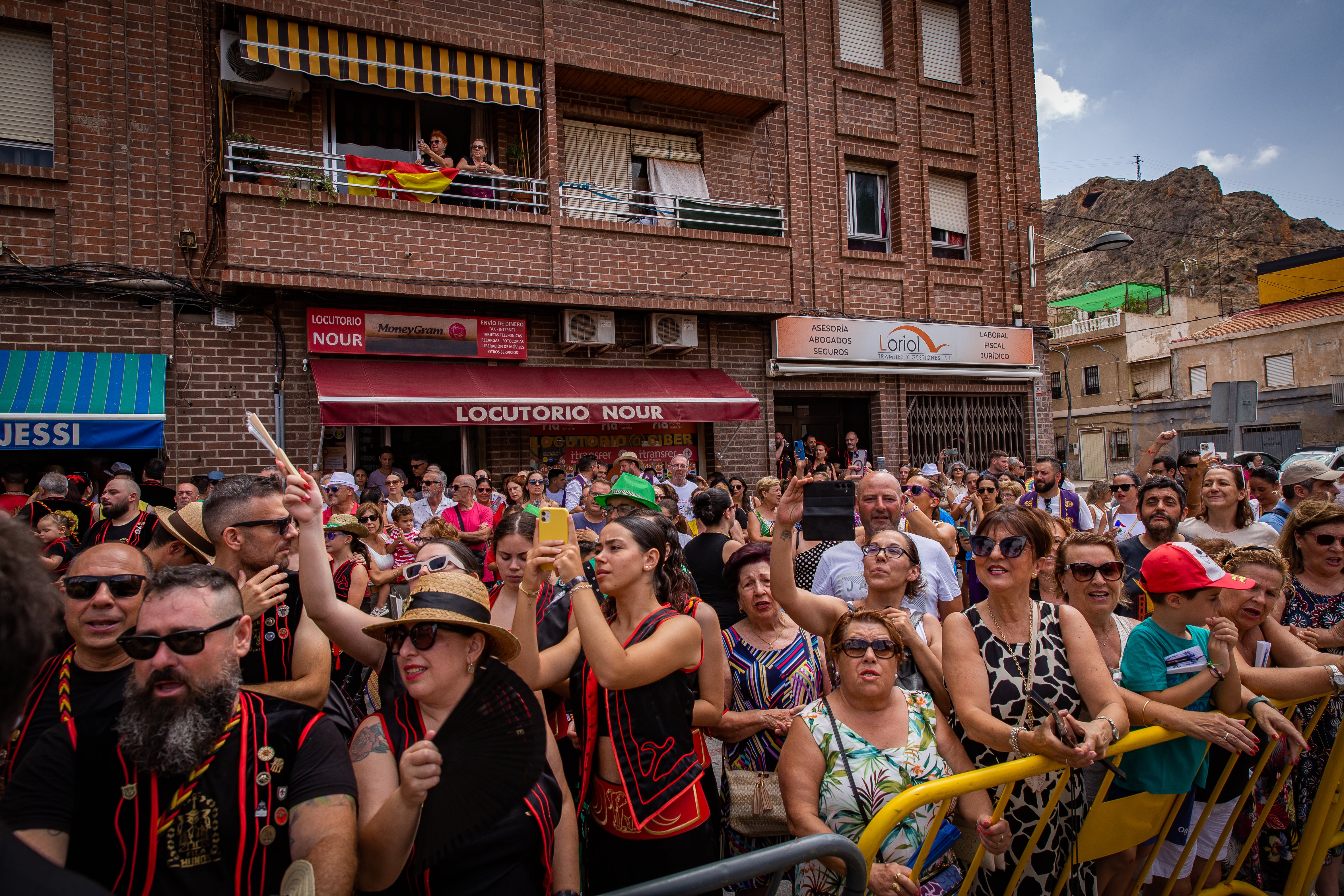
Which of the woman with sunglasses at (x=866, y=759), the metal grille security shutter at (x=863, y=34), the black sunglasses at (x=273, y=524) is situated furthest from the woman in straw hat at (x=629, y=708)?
the metal grille security shutter at (x=863, y=34)

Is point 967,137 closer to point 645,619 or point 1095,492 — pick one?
point 1095,492

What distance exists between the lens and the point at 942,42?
44.9 ft

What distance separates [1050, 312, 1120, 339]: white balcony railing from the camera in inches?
1507

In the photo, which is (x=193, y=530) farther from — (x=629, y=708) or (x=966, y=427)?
(x=966, y=427)

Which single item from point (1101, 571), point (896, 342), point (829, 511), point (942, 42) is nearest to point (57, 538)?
point (829, 511)

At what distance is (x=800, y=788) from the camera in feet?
8.38

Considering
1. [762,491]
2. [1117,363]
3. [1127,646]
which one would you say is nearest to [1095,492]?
[762,491]

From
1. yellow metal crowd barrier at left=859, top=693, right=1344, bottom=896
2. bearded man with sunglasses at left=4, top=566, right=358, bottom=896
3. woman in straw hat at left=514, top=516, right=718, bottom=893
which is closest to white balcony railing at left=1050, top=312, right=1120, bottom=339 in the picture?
yellow metal crowd barrier at left=859, top=693, right=1344, bottom=896

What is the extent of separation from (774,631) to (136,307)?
8.76 meters

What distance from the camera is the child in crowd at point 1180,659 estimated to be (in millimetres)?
2770

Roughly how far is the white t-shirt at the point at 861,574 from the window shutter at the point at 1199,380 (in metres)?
37.8

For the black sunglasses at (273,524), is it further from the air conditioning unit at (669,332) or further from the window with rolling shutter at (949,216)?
Result: the window with rolling shutter at (949,216)

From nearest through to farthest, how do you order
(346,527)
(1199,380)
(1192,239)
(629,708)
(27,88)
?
(629,708)
(346,527)
(27,88)
(1199,380)
(1192,239)

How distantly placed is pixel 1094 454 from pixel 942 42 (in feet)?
99.4
